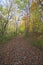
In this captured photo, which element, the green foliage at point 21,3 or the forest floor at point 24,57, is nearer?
the forest floor at point 24,57

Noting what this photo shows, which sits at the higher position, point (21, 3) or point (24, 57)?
point (21, 3)

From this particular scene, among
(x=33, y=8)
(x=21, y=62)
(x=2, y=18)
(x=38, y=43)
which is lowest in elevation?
(x=21, y=62)

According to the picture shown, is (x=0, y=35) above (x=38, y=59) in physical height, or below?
above

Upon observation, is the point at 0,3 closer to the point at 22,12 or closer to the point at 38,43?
the point at 22,12

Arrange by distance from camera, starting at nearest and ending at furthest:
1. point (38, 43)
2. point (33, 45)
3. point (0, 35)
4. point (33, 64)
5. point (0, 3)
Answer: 1. point (33, 64)
2. point (38, 43)
3. point (33, 45)
4. point (0, 35)
5. point (0, 3)

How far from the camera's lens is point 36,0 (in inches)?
171

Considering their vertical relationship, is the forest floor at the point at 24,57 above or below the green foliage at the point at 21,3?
below

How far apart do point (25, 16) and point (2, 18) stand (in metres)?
0.79

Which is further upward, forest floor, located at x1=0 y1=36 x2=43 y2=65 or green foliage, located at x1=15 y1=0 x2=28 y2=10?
green foliage, located at x1=15 y1=0 x2=28 y2=10

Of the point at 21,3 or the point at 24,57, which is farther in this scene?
the point at 21,3

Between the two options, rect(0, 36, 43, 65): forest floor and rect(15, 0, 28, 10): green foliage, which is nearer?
rect(0, 36, 43, 65): forest floor

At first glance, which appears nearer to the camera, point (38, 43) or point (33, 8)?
point (38, 43)

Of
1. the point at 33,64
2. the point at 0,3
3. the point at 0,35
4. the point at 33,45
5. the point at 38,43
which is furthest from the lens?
the point at 0,3

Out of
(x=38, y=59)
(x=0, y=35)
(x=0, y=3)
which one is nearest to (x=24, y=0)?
(x=0, y=3)
